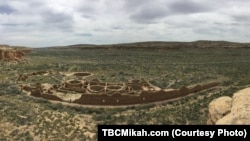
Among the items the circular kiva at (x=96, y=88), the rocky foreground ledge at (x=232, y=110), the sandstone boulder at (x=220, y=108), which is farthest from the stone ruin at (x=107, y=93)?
the sandstone boulder at (x=220, y=108)

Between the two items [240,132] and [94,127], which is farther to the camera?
[94,127]

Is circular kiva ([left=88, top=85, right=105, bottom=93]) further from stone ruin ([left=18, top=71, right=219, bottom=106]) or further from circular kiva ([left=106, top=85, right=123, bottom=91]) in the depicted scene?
circular kiva ([left=106, top=85, right=123, bottom=91])

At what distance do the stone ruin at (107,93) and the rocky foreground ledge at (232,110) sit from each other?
70.9 feet

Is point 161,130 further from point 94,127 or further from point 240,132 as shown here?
point 94,127

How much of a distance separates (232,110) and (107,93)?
2844cm

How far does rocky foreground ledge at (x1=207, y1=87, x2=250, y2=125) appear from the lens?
A: 1328 centimetres

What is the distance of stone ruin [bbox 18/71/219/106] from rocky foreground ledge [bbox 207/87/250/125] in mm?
21615

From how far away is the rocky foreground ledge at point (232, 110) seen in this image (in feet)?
43.6

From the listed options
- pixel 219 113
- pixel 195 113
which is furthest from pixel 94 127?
pixel 219 113

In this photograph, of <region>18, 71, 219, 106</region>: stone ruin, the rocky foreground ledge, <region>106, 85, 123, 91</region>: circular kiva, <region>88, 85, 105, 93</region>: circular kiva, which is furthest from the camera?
<region>106, 85, 123, 91</region>: circular kiva

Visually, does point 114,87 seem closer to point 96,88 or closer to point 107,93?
point 96,88

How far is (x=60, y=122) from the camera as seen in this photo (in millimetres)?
32469

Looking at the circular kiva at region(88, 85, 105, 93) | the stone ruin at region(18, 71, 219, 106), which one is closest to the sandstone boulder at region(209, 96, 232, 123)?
the stone ruin at region(18, 71, 219, 106)

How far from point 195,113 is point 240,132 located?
75.2 ft
